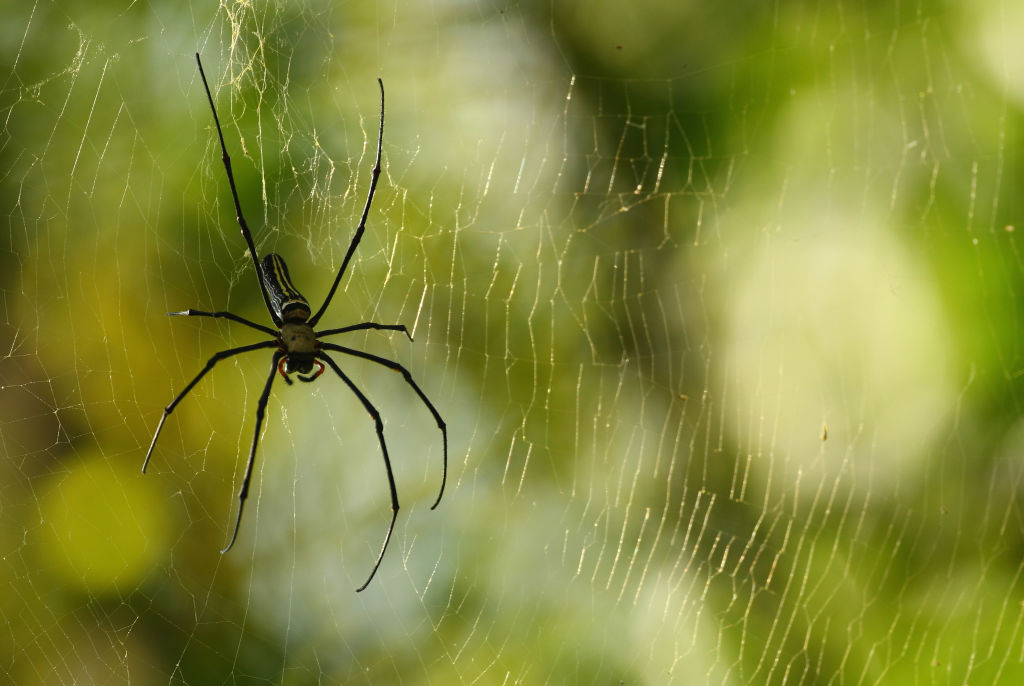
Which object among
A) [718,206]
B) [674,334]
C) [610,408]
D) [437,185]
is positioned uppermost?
[718,206]

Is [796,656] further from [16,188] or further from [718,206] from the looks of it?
[16,188]

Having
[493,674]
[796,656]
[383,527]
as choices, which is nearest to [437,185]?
[383,527]

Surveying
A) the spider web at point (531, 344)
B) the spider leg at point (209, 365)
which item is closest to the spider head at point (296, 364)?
the spider leg at point (209, 365)

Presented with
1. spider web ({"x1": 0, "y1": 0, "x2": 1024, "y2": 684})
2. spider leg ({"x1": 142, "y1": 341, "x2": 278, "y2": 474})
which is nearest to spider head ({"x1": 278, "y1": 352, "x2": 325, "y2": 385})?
spider leg ({"x1": 142, "y1": 341, "x2": 278, "y2": 474})

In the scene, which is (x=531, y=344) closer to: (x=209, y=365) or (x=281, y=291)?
(x=281, y=291)

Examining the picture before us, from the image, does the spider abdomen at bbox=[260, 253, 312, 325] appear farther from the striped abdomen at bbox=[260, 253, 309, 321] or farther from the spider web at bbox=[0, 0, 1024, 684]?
the spider web at bbox=[0, 0, 1024, 684]

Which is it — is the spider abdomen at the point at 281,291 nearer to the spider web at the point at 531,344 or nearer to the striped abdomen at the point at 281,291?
the striped abdomen at the point at 281,291
